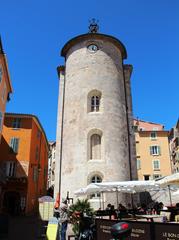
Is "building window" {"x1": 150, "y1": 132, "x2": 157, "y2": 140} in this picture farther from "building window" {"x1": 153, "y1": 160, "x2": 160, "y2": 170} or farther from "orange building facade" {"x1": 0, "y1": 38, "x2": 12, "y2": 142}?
"orange building facade" {"x1": 0, "y1": 38, "x2": 12, "y2": 142}

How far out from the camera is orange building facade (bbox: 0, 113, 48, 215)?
30.8 meters

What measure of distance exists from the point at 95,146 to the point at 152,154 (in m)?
29.0

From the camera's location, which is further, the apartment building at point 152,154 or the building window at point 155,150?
the building window at point 155,150

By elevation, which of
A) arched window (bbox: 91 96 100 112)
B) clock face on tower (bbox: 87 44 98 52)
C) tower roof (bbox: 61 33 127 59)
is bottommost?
arched window (bbox: 91 96 100 112)

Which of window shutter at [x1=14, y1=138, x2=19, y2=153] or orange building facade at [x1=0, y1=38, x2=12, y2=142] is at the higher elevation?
orange building facade at [x1=0, y1=38, x2=12, y2=142]

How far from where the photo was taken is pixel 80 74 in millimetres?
24000

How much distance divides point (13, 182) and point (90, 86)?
15502mm

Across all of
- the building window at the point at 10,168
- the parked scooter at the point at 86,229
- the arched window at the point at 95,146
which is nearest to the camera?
the parked scooter at the point at 86,229

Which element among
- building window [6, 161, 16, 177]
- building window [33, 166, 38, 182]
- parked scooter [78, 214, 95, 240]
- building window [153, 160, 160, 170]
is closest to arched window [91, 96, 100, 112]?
parked scooter [78, 214, 95, 240]

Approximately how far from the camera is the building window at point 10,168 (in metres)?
31.0

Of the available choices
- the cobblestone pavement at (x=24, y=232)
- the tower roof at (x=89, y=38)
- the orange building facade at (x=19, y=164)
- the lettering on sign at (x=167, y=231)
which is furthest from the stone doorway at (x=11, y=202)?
the lettering on sign at (x=167, y=231)

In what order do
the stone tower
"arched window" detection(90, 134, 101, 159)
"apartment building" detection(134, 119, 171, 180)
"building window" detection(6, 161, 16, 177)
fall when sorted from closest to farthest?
the stone tower → "arched window" detection(90, 134, 101, 159) → "building window" detection(6, 161, 16, 177) → "apartment building" detection(134, 119, 171, 180)

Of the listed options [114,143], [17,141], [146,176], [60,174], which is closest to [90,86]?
[114,143]

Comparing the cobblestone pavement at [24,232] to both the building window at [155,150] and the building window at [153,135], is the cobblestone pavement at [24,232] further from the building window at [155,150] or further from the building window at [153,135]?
the building window at [153,135]
